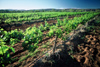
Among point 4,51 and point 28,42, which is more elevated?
point 4,51

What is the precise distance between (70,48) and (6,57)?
12.8ft

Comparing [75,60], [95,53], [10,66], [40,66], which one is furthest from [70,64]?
[10,66]

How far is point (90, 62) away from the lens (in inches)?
124

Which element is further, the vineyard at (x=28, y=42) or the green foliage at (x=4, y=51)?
the vineyard at (x=28, y=42)

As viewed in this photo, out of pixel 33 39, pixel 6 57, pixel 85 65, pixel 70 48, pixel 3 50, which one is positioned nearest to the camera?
pixel 3 50

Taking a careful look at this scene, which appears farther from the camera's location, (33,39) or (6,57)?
(33,39)

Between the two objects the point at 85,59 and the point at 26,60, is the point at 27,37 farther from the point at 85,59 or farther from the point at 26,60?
the point at 85,59

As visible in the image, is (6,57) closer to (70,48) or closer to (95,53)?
(70,48)

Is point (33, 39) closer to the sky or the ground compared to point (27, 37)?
closer to the ground

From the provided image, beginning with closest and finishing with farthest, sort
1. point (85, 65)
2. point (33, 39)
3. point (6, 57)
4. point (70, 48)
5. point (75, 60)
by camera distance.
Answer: point (6, 57) → point (85, 65) → point (75, 60) → point (33, 39) → point (70, 48)

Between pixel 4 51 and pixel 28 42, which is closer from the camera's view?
pixel 4 51

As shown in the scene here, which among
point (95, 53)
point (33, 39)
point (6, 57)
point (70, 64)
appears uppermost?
point (33, 39)

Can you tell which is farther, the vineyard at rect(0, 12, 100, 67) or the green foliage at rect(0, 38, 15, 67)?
the vineyard at rect(0, 12, 100, 67)

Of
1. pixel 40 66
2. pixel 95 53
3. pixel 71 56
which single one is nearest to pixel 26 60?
pixel 40 66
